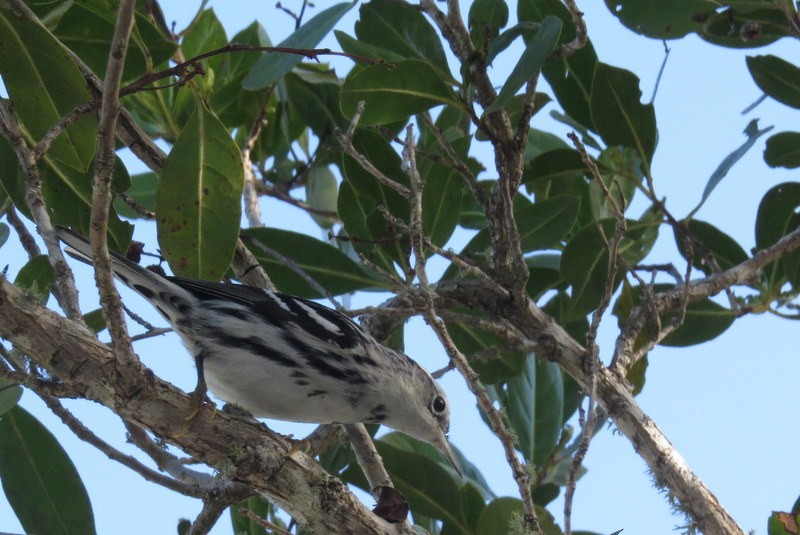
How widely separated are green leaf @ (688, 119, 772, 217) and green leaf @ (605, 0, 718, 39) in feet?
1.66

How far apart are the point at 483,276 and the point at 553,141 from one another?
179 cm

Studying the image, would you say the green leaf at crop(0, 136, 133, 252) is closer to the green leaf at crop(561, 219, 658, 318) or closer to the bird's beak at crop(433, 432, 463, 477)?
the bird's beak at crop(433, 432, 463, 477)

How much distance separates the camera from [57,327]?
261 cm

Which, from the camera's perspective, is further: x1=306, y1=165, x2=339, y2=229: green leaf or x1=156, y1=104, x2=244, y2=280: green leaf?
x1=306, y1=165, x2=339, y2=229: green leaf

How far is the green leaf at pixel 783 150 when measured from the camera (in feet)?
14.3

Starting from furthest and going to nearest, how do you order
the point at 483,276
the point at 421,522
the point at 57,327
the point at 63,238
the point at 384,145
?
1. the point at 421,522
2. the point at 384,145
3. the point at 483,276
4. the point at 63,238
5. the point at 57,327

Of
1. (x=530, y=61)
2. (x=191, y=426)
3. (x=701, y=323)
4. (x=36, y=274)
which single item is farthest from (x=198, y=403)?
(x=701, y=323)

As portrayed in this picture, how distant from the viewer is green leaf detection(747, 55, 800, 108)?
4.18 metres

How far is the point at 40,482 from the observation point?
3.69m

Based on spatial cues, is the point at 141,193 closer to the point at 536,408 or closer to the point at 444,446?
the point at 444,446

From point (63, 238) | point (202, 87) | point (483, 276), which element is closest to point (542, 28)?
point (483, 276)

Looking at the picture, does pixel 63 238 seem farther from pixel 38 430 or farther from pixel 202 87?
pixel 202 87

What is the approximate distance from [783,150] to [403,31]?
6.09ft

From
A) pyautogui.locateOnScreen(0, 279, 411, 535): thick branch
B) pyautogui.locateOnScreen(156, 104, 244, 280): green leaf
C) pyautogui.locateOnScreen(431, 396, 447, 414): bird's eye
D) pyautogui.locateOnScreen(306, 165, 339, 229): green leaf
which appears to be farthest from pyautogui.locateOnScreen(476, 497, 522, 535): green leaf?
pyautogui.locateOnScreen(306, 165, 339, 229): green leaf
